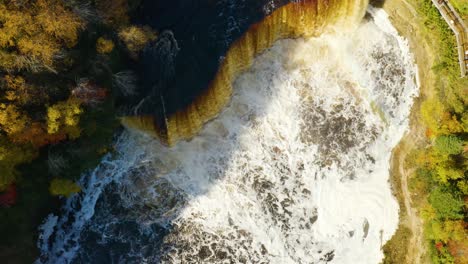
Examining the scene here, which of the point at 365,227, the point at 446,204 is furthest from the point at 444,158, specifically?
the point at 365,227

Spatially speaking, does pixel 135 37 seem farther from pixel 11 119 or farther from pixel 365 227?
pixel 365 227

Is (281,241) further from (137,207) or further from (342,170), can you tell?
(137,207)

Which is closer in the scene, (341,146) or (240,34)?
(240,34)

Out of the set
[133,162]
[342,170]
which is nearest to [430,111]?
[342,170]

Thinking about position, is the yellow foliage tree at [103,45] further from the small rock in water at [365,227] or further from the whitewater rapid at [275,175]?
the small rock in water at [365,227]

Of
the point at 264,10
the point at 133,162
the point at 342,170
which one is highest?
the point at 264,10

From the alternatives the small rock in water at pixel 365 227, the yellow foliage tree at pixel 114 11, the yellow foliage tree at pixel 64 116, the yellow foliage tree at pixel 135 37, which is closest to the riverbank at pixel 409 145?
the small rock in water at pixel 365 227

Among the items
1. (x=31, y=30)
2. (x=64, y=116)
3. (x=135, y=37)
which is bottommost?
(x=64, y=116)
